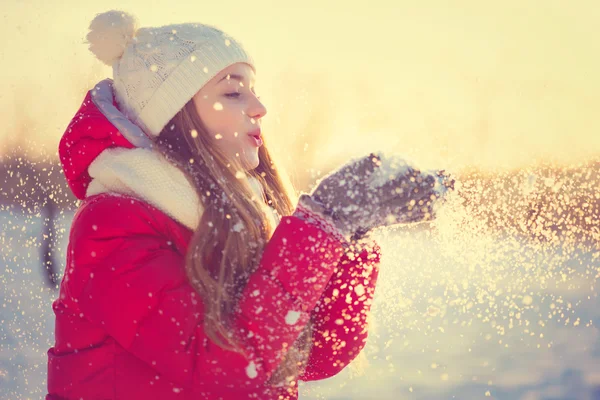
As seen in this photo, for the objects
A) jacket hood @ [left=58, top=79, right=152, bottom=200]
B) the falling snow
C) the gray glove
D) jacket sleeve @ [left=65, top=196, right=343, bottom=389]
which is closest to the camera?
jacket sleeve @ [left=65, top=196, right=343, bottom=389]

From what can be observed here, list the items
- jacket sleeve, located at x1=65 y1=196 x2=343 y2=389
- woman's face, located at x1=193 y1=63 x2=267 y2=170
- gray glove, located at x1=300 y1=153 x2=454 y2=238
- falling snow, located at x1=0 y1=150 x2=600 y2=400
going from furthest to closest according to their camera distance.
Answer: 1. falling snow, located at x1=0 y1=150 x2=600 y2=400
2. woman's face, located at x1=193 y1=63 x2=267 y2=170
3. gray glove, located at x1=300 y1=153 x2=454 y2=238
4. jacket sleeve, located at x1=65 y1=196 x2=343 y2=389

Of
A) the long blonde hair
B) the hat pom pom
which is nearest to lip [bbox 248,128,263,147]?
the long blonde hair

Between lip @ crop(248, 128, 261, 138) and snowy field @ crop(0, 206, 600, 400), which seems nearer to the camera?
lip @ crop(248, 128, 261, 138)

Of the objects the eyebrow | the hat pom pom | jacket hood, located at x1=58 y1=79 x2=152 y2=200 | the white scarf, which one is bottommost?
the white scarf

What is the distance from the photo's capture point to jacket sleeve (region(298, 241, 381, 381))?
2225mm

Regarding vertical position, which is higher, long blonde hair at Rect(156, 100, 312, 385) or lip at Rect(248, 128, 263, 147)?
lip at Rect(248, 128, 263, 147)

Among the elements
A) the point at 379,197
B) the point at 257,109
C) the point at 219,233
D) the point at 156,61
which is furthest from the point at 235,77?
the point at 379,197

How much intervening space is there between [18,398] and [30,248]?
732 cm

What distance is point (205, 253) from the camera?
195cm

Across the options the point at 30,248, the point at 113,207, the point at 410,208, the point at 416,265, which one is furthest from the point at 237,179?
the point at 30,248

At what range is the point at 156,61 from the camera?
2.24 m

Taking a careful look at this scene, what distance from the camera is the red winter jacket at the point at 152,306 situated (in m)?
1.77

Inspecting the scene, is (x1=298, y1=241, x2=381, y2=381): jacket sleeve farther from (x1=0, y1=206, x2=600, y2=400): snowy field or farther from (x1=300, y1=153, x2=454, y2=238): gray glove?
(x1=300, y1=153, x2=454, y2=238): gray glove

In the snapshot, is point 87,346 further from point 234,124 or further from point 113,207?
point 234,124
